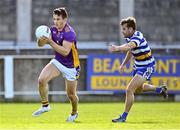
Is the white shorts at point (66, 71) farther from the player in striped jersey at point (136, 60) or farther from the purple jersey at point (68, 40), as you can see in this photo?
the player in striped jersey at point (136, 60)

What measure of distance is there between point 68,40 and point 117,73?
32.3 feet

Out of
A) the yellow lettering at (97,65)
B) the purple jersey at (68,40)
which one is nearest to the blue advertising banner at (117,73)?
the yellow lettering at (97,65)

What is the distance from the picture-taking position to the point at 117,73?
2247cm

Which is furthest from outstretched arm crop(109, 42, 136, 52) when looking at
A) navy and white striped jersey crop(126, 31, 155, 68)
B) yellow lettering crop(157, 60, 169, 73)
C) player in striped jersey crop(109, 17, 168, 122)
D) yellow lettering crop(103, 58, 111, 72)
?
yellow lettering crop(157, 60, 169, 73)

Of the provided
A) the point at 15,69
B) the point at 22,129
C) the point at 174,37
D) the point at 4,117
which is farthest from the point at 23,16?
the point at 22,129

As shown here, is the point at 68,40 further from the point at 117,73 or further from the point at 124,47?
the point at 117,73

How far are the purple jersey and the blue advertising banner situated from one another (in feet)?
31.0

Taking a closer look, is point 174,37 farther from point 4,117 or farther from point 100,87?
point 4,117

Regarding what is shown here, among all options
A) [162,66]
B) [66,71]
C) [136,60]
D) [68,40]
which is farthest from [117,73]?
[68,40]

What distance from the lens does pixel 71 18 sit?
107 ft

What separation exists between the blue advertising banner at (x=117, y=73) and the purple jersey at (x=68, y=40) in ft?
31.0

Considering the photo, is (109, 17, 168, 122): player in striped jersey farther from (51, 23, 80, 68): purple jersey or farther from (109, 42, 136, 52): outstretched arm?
(51, 23, 80, 68): purple jersey

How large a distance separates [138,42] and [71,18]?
19.9 m

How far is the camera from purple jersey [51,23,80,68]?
1277cm
